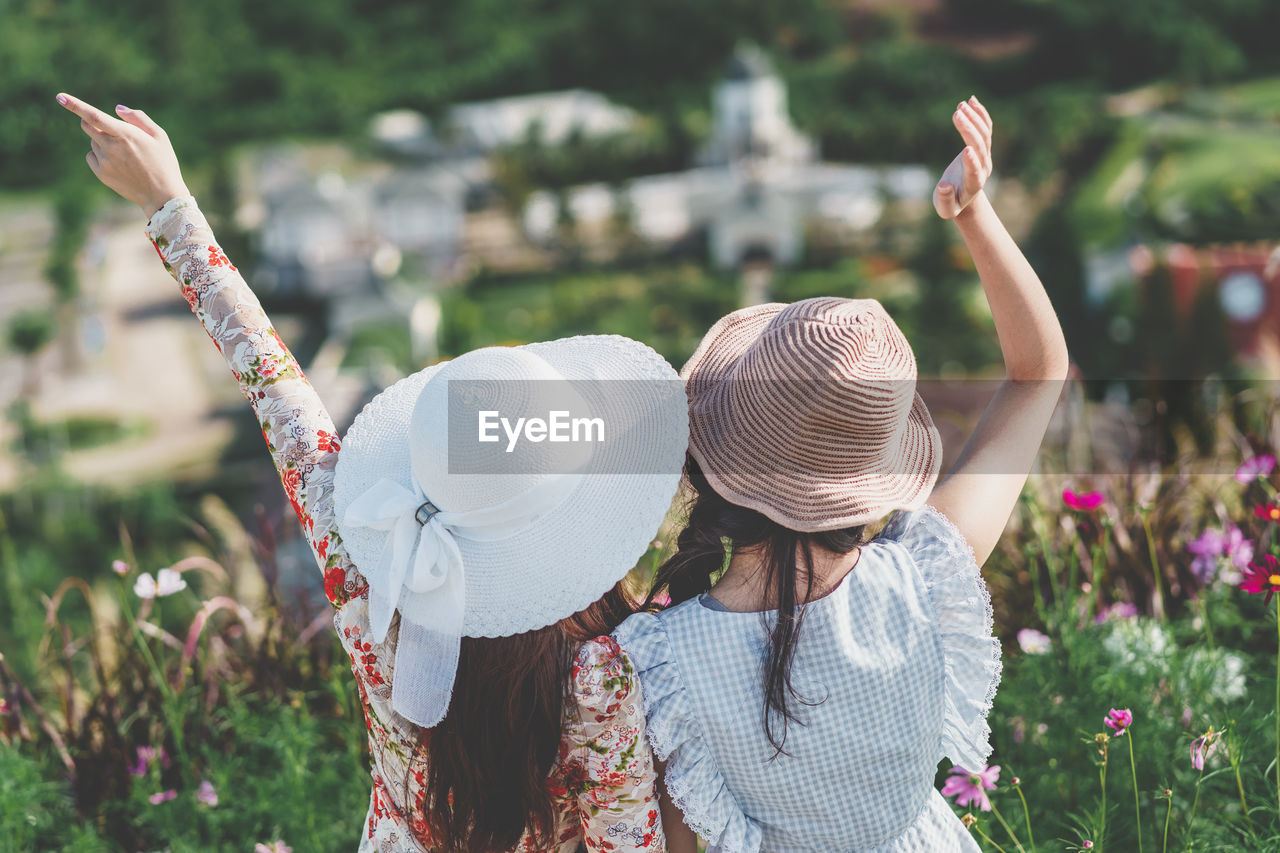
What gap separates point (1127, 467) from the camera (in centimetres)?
202

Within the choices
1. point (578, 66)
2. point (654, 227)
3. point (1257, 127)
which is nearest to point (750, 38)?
point (578, 66)

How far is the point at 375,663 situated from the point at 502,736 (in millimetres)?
139

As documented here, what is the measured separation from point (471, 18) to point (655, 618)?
37.6 m

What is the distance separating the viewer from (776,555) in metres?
1.05

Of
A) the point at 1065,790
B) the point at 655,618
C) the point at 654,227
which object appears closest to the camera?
the point at 655,618

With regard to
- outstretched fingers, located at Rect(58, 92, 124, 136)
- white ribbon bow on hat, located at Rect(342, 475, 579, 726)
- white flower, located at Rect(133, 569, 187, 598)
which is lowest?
white flower, located at Rect(133, 569, 187, 598)

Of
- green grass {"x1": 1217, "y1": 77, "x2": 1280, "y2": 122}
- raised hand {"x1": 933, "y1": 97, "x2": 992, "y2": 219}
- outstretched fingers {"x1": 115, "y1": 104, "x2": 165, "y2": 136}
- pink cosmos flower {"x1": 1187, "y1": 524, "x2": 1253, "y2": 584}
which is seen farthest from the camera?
green grass {"x1": 1217, "y1": 77, "x2": 1280, "y2": 122}

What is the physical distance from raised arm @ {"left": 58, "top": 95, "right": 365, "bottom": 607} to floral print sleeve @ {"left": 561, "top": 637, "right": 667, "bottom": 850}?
232mm

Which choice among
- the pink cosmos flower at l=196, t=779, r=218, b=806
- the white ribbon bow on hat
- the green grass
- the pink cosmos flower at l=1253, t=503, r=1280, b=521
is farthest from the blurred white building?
the white ribbon bow on hat

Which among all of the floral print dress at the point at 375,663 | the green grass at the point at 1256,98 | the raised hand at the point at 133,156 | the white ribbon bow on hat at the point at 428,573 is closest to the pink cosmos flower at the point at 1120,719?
the floral print dress at the point at 375,663

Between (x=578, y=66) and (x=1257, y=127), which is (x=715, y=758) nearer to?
(x=1257, y=127)

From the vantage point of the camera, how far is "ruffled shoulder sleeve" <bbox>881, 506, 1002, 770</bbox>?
1.12m

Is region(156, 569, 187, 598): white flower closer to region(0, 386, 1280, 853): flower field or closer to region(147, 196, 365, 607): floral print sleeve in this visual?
region(0, 386, 1280, 853): flower field

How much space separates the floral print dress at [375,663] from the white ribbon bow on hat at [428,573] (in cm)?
7
